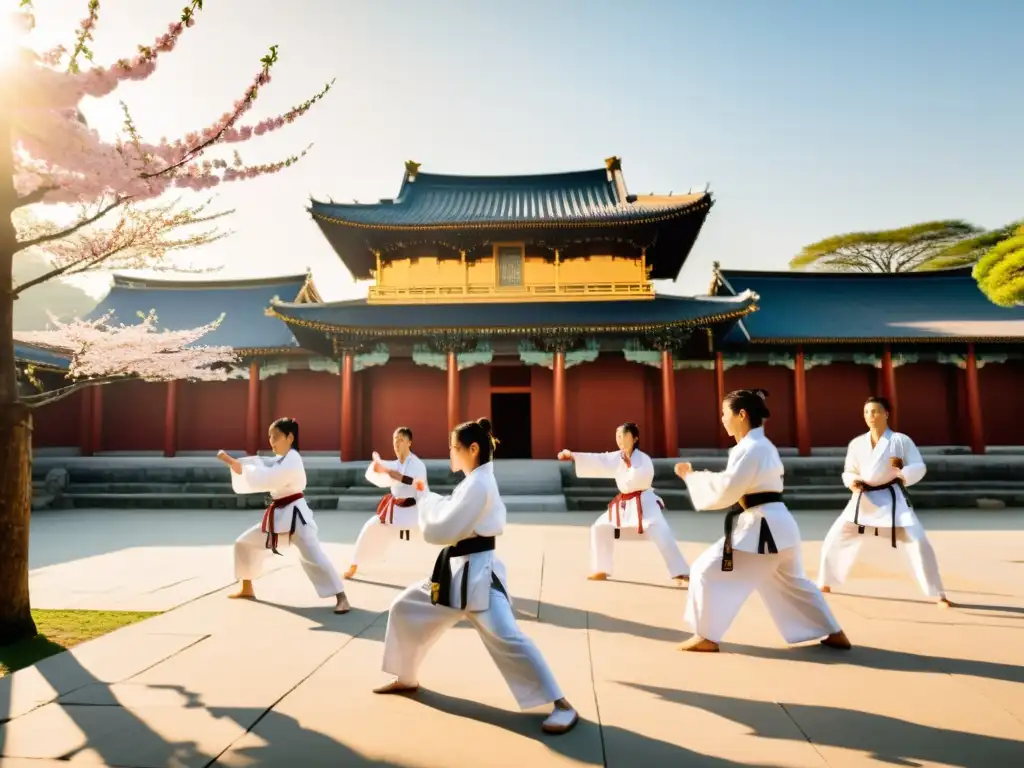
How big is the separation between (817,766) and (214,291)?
74.6ft

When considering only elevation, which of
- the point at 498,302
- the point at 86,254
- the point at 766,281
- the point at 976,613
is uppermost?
the point at 766,281

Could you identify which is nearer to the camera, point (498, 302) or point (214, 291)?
point (498, 302)

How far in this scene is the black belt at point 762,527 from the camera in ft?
11.5

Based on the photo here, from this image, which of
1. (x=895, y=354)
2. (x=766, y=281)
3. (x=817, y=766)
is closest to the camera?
(x=817, y=766)

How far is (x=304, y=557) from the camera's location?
471cm

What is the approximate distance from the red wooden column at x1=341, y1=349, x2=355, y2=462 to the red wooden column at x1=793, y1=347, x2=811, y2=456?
1218 cm

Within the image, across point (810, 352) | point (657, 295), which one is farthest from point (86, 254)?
point (810, 352)

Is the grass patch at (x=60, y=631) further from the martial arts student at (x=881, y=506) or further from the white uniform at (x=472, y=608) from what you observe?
the martial arts student at (x=881, y=506)

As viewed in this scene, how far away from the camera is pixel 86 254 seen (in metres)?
4.87

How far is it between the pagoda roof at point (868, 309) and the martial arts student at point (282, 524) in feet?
45.7

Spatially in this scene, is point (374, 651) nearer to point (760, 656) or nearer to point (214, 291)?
point (760, 656)

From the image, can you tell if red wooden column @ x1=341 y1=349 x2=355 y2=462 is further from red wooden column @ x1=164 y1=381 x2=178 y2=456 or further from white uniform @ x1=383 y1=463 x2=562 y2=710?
white uniform @ x1=383 y1=463 x2=562 y2=710

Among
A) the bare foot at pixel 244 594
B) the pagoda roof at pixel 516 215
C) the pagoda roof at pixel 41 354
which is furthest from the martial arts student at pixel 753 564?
the pagoda roof at pixel 41 354

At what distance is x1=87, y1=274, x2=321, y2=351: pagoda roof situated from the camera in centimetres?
1781
